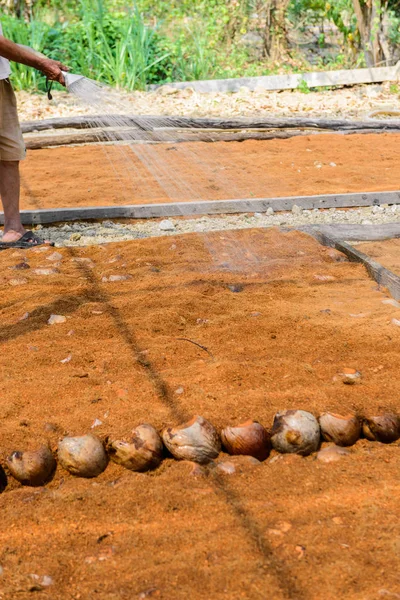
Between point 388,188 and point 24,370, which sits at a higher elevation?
point 24,370

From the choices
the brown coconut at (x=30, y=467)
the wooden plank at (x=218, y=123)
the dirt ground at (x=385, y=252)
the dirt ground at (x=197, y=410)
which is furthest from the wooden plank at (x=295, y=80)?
the brown coconut at (x=30, y=467)

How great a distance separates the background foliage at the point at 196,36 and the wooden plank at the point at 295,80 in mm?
446

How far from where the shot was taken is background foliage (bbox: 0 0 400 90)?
35.3 ft

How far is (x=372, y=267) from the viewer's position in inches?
150

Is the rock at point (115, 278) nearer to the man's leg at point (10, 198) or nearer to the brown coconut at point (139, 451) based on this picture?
the man's leg at point (10, 198)

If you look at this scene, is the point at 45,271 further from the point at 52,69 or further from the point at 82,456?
the point at 82,456

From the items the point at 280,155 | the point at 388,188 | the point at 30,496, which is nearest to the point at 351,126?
the point at 280,155

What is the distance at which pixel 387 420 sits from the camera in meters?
2.33

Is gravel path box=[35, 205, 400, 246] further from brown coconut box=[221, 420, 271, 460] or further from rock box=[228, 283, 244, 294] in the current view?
brown coconut box=[221, 420, 271, 460]

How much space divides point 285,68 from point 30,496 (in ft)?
39.3

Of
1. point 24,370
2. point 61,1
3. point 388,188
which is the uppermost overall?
point 61,1

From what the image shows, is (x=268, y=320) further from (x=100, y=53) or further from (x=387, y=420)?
(x=100, y=53)

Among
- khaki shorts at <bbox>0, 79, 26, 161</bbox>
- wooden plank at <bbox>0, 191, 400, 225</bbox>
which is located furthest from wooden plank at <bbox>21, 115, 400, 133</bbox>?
khaki shorts at <bbox>0, 79, 26, 161</bbox>

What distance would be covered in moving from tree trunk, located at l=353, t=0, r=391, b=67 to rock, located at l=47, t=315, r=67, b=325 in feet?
33.0
